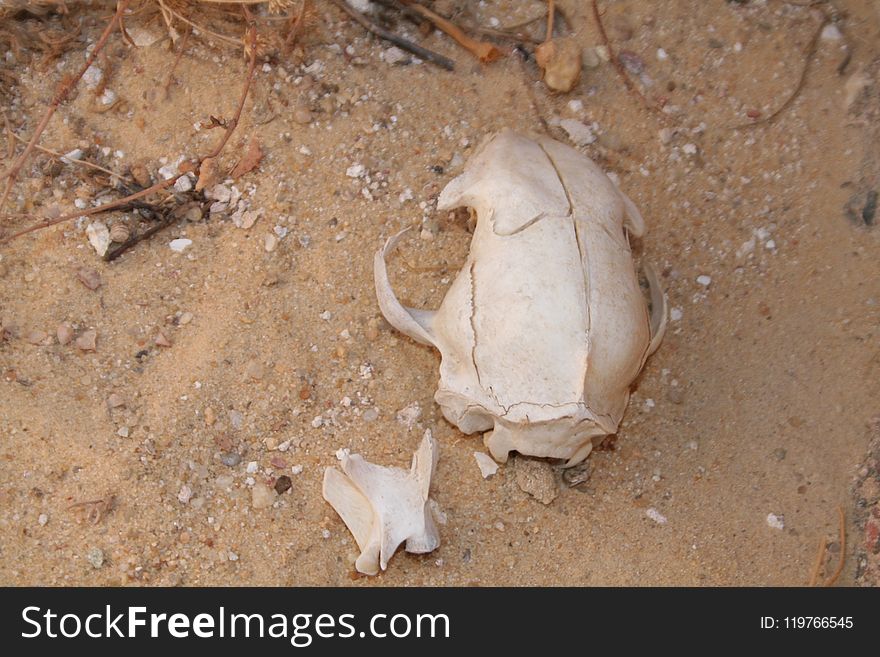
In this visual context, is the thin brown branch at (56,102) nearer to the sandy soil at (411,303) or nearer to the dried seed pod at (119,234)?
the sandy soil at (411,303)

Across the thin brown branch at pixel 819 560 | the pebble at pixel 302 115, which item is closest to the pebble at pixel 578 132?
the pebble at pixel 302 115

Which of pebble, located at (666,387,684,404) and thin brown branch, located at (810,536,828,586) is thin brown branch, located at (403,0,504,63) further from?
thin brown branch, located at (810,536,828,586)

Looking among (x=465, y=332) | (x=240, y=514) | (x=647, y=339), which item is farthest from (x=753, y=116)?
(x=240, y=514)

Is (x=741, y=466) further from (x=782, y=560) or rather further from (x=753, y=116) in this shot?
(x=753, y=116)

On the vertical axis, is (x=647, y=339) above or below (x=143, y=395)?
above

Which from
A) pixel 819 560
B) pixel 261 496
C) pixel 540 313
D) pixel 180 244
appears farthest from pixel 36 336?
pixel 819 560

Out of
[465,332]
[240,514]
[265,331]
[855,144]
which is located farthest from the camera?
[855,144]
